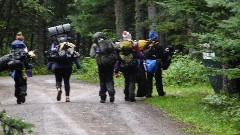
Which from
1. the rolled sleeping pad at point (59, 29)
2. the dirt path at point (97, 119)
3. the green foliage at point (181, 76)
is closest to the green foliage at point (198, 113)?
the dirt path at point (97, 119)

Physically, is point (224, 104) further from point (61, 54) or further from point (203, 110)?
point (61, 54)

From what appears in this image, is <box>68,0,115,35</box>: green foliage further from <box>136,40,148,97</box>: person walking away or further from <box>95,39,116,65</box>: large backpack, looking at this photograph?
<box>95,39,116,65</box>: large backpack

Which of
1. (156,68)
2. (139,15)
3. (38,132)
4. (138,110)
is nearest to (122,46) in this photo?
(156,68)

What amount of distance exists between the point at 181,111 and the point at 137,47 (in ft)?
9.96

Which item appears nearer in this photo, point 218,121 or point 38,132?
point 38,132

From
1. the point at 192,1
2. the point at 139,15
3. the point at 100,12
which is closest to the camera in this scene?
the point at 192,1

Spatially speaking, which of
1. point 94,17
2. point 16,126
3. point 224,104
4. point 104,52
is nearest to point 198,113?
point 224,104

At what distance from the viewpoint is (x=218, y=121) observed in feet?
34.7

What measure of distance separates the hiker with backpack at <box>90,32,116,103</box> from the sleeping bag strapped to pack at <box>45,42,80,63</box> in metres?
0.61

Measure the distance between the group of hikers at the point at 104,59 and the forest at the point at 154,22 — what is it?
2.78 ft

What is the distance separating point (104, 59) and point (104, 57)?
2.4 inches

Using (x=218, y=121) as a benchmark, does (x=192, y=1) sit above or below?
above

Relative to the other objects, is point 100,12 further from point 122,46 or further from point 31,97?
point 122,46

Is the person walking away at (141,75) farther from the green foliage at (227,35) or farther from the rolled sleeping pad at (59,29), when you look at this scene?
the green foliage at (227,35)
